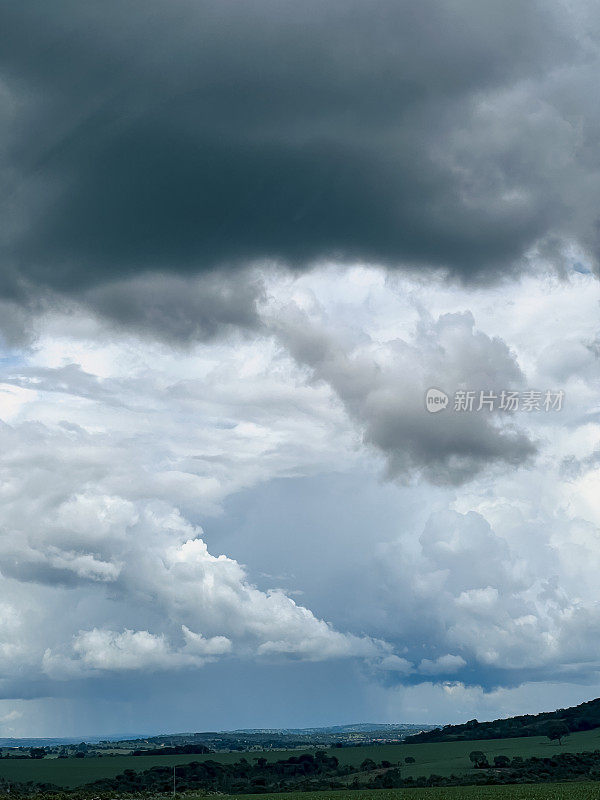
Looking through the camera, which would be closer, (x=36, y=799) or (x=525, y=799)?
(x=525, y=799)

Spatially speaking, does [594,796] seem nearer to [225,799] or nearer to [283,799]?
[283,799]

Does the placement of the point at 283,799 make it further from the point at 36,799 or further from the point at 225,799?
the point at 36,799

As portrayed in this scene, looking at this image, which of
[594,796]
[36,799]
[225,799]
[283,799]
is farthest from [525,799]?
[36,799]

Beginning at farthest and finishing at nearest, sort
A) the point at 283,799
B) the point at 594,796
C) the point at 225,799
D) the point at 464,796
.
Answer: the point at 225,799 < the point at 283,799 < the point at 464,796 < the point at 594,796

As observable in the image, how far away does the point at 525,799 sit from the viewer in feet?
449

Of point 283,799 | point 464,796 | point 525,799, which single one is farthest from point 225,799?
point 525,799

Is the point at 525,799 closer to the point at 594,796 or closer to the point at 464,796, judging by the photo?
the point at 594,796

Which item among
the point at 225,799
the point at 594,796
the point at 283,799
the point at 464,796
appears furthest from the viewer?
the point at 225,799

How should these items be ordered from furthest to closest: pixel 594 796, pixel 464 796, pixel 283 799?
pixel 283 799, pixel 464 796, pixel 594 796

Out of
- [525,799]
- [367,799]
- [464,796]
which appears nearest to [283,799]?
[367,799]

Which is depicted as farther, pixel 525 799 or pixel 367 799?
pixel 367 799

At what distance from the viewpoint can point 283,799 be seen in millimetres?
173375

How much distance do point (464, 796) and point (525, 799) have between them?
74.3 ft

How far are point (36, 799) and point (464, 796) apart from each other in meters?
99.2
